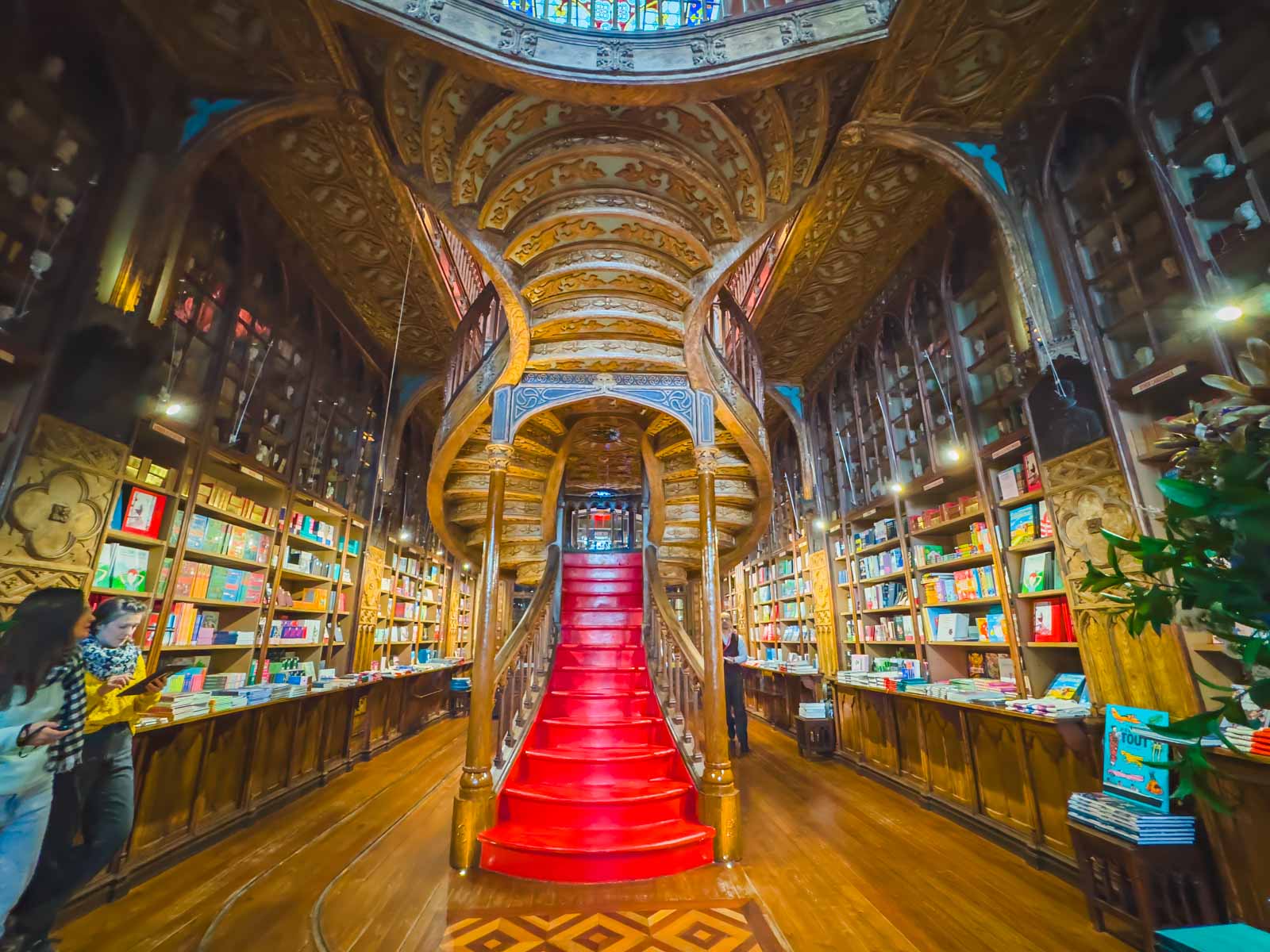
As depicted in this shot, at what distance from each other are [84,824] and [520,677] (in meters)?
2.17

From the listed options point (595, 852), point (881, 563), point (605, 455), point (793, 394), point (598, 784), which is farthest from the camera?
point (793, 394)

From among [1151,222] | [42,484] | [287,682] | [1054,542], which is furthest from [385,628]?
[1151,222]

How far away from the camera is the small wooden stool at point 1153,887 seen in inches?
86.4

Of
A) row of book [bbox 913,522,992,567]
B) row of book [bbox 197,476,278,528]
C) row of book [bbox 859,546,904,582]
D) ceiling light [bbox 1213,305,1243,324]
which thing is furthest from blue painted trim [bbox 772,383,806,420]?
row of book [bbox 197,476,278,528]

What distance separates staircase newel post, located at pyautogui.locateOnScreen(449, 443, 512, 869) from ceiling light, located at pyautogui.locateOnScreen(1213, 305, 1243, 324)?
12.3 feet

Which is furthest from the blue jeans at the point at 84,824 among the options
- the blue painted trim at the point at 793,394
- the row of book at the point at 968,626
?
the blue painted trim at the point at 793,394

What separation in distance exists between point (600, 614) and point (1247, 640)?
4.77m

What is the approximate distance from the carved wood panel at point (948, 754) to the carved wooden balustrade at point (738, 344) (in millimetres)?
2622

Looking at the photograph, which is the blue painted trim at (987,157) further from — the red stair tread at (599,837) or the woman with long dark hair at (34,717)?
the woman with long dark hair at (34,717)

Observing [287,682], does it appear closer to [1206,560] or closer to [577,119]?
[577,119]

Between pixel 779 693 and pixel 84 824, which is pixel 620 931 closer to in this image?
pixel 84 824

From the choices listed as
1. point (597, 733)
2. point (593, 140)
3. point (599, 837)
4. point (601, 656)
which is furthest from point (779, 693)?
point (593, 140)

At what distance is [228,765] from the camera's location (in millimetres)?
3607

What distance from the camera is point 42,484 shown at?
2477 mm
